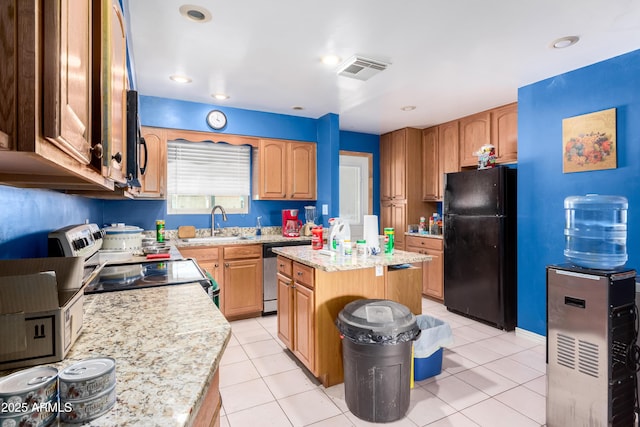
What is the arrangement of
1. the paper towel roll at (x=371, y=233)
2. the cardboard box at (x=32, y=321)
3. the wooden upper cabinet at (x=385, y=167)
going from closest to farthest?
the cardboard box at (x=32, y=321)
the paper towel roll at (x=371, y=233)
the wooden upper cabinet at (x=385, y=167)

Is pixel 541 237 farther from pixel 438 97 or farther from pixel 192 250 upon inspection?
pixel 192 250

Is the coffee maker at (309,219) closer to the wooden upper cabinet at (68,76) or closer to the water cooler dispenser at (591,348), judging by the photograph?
the water cooler dispenser at (591,348)

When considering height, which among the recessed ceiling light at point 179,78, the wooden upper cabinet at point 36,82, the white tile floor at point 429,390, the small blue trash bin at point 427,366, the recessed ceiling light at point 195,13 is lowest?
the white tile floor at point 429,390

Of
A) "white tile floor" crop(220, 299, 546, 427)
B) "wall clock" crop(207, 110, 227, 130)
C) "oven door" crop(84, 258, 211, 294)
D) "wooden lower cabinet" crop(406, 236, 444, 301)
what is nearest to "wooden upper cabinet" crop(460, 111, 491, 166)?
"wooden lower cabinet" crop(406, 236, 444, 301)

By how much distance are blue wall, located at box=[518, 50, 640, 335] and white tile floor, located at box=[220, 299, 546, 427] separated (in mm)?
728

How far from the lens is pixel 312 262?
2.26 m

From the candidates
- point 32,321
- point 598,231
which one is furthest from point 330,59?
point 32,321

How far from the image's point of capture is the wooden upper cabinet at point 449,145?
14.8 feet

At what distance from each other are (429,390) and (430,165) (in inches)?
135

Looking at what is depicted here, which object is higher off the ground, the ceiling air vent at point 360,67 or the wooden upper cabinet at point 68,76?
the ceiling air vent at point 360,67

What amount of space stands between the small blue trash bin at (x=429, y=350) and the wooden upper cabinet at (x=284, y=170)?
8.49 ft

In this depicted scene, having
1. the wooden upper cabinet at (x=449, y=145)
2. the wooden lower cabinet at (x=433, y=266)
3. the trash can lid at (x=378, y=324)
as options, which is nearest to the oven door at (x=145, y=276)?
the trash can lid at (x=378, y=324)

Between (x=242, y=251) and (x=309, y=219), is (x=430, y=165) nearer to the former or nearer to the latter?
(x=309, y=219)

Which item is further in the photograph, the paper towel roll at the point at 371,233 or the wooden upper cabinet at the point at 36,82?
the paper towel roll at the point at 371,233
